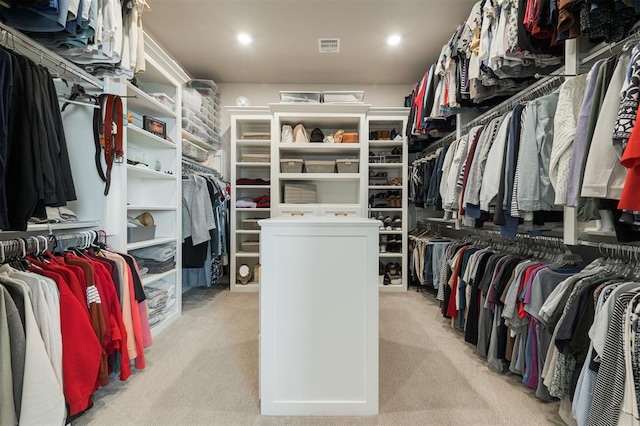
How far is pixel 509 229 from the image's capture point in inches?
69.6

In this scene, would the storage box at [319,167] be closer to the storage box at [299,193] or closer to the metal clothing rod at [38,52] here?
the storage box at [299,193]

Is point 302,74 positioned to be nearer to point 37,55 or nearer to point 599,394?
point 37,55

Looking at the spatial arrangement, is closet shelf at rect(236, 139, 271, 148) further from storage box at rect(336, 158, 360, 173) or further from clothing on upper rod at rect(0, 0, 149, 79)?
clothing on upper rod at rect(0, 0, 149, 79)

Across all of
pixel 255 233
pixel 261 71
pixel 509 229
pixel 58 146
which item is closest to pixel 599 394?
pixel 509 229

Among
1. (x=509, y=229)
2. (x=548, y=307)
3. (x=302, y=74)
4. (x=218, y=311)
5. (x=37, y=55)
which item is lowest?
(x=218, y=311)

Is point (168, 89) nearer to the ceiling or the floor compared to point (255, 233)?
nearer to the ceiling

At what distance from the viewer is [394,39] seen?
3088mm

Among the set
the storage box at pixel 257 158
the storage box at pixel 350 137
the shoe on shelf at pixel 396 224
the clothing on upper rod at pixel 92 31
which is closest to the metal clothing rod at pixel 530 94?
the storage box at pixel 350 137

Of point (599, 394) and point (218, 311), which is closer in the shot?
point (599, 394)

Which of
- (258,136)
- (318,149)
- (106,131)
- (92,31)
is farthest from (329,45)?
(106,131)

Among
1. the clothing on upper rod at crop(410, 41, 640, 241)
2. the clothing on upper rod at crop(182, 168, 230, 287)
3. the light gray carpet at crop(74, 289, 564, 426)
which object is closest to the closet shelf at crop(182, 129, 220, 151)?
the clothing on upper rod at crop(182, 168, 230, 287)

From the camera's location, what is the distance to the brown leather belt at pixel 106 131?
74.9 inches

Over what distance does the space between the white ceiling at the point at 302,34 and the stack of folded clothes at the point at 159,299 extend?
Answer: 8.01 feet

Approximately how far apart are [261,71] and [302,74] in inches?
20.3
